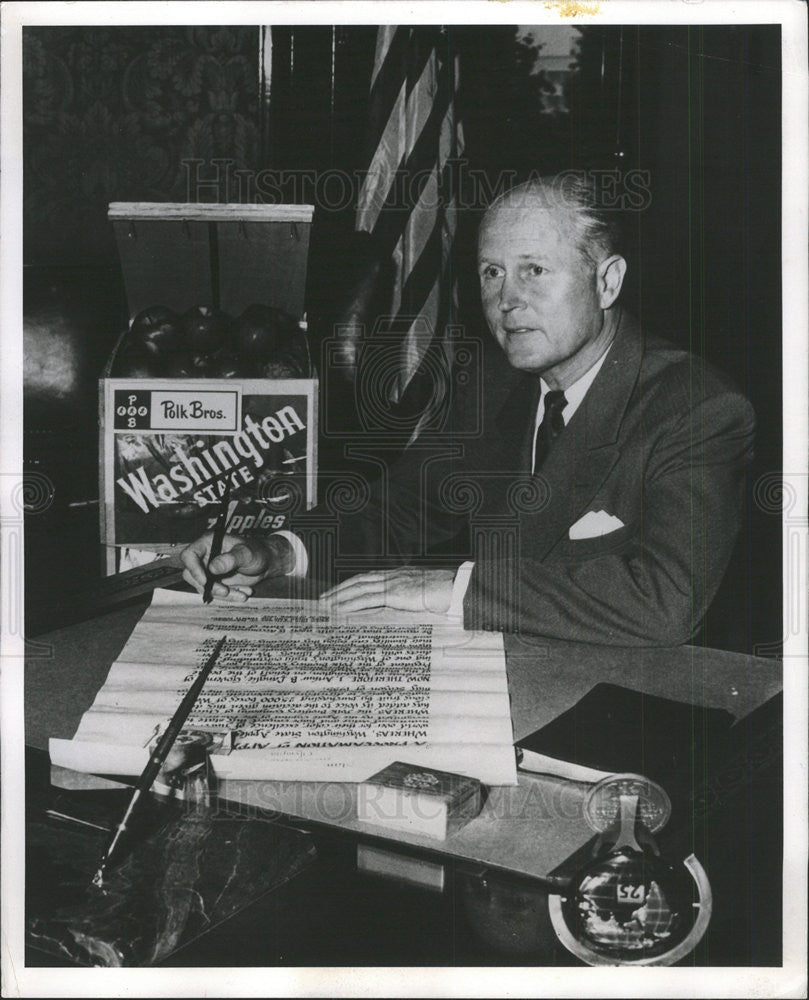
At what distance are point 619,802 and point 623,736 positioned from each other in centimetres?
10

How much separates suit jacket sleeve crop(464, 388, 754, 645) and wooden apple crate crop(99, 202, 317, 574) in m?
0.44

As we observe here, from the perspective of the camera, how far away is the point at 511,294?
1800mm

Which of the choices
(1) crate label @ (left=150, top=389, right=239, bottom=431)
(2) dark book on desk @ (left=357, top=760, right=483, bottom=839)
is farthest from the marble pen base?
(1) crate label @ (left=150, top=389, right=239, bottom=431)

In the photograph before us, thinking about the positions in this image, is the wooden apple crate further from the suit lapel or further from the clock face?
the clock face

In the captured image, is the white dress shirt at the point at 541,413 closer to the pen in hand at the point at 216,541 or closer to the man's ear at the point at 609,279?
the man's ear at the point at 609,279

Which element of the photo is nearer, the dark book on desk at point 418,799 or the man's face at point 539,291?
the dark book on desk at point 418,799

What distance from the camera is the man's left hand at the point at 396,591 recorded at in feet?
5.92

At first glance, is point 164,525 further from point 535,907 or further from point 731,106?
point 731,106

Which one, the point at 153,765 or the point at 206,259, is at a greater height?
the point at 206,259

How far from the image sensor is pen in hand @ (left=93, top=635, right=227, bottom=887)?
1604 millimetres

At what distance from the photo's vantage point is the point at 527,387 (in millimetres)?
1842

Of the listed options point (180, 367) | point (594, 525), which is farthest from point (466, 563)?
point (180, 367)

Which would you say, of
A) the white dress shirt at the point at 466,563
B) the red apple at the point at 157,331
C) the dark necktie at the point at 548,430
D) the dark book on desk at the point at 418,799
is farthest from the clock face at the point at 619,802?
the red apple at the point at 157,331

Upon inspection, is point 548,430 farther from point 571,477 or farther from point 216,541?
point 216,541
